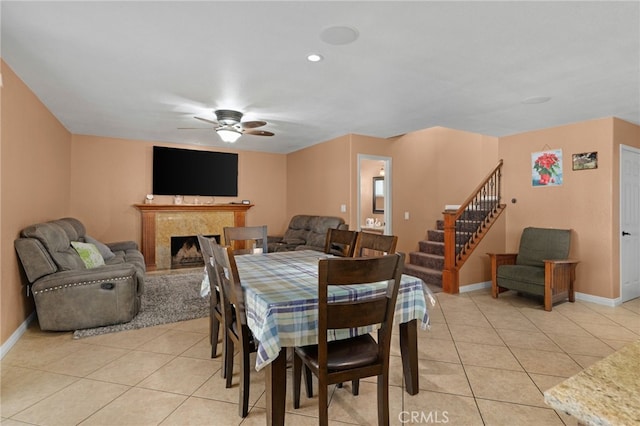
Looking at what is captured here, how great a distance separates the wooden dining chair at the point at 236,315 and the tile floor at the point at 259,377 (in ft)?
0.71

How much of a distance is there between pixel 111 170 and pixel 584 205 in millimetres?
7290

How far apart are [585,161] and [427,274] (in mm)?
2569

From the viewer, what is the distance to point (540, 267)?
440 cm

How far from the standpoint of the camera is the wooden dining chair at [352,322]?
152 centimetres

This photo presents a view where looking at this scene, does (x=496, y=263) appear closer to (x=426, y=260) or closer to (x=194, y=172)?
(x=426, y=260)

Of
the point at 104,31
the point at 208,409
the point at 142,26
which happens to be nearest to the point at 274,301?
the point at 208,409

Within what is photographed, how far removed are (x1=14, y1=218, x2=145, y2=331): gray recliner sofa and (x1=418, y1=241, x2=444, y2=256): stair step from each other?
177 inches

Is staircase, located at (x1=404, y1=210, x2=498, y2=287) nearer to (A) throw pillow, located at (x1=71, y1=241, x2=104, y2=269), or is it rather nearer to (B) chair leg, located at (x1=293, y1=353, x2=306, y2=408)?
(B) chair leg, located at (x1=293, y1=353, x2=306, y2=408)

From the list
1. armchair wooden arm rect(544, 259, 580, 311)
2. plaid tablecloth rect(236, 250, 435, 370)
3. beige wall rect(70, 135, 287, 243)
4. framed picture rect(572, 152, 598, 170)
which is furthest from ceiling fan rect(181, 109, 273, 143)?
framed picture rect(572, 152, 598, 170)

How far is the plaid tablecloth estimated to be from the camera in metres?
1.59

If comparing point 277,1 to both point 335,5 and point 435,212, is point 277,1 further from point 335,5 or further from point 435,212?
point 435,212

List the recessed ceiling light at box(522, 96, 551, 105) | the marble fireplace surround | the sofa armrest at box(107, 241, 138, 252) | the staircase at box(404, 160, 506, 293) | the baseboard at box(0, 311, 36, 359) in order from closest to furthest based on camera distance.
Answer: the baseboard at box(0, 311, 36, 359), the recessed ceiling light at box(522, 96, 551, 105), the staircase at box(404, 160, 506, 293), the sofa armrest at box(107, 241, 138, 252), the marble fireplace surround

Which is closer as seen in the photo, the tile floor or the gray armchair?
the tile floor

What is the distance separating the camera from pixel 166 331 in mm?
3260
